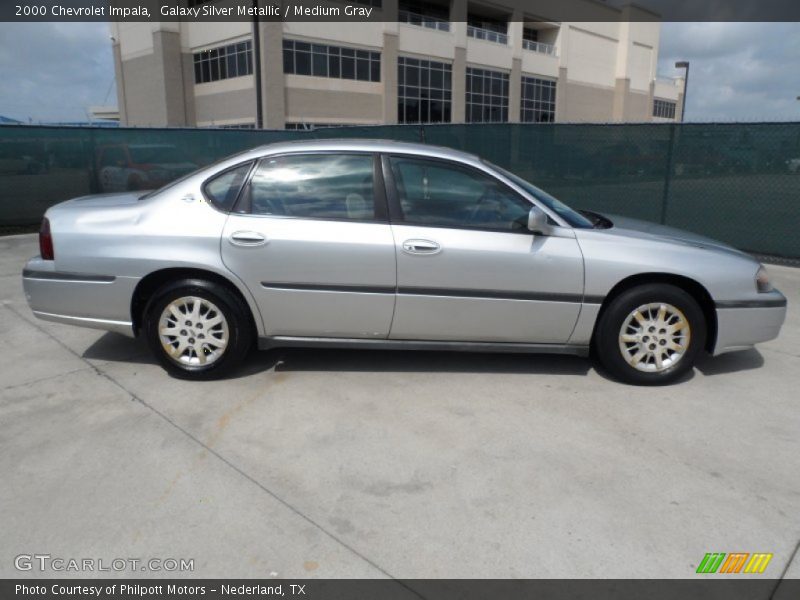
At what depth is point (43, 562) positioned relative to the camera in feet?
8.45

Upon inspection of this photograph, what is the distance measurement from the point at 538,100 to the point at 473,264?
50.3 m

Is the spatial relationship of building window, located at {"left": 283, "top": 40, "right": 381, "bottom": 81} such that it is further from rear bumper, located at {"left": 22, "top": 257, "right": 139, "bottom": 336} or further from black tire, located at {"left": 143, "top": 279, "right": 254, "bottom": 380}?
black tire, located at {"left": 143, "top": 279, "right": 254, "bottom": 380}

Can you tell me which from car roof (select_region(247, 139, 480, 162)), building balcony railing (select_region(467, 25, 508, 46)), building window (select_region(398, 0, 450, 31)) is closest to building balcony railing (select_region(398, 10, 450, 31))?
building window (select_region(398, 0, 450, 31))

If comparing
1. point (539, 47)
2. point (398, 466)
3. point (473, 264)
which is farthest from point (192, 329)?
point (539, 47)

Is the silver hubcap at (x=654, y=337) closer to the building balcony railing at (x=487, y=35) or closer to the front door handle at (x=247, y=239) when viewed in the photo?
the front door handle at (x=247, y=239)

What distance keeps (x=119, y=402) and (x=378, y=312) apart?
177cm

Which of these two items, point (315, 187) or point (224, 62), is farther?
point (224, 62)

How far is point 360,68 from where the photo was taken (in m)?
37.4

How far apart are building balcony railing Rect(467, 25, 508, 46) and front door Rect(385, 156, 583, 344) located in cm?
4275

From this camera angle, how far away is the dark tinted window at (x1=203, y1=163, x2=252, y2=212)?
14.2 feet

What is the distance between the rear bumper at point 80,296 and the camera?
4.32 meters

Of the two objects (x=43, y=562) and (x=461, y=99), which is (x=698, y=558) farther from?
(x=461, y=99)

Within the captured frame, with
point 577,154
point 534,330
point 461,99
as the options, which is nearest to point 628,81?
point 461,99
